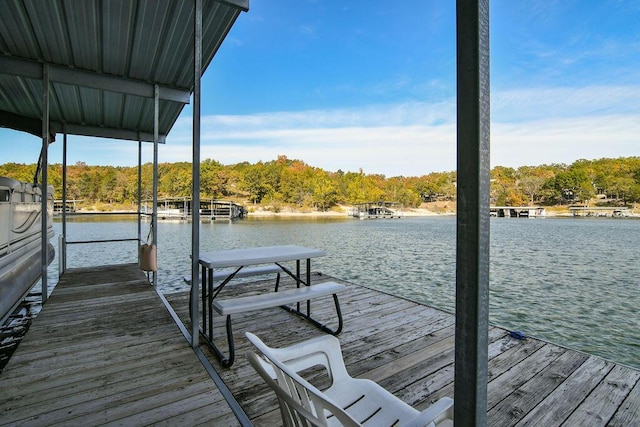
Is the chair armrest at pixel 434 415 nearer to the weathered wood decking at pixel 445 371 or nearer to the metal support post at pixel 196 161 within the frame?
the weathered wood decking at pixel 445 371

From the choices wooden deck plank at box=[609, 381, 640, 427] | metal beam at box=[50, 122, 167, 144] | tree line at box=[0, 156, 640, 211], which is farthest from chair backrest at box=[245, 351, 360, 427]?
tree line at box=[0, 156, 640, 211]

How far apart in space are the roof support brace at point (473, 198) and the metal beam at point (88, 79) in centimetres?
369

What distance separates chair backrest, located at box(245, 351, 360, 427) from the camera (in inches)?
29.4

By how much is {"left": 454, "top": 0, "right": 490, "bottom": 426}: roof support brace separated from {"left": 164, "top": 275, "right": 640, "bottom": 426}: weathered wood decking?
120 cm

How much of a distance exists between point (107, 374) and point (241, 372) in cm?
77

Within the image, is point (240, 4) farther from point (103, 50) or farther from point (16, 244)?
point (16, 244)

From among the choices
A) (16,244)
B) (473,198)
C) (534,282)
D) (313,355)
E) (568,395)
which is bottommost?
(534,282)

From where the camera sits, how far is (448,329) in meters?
2.69

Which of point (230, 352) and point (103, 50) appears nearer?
point (230, 352)

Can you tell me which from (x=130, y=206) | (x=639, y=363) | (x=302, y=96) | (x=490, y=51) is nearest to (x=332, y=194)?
(x=302, y=96)

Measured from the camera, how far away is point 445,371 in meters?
2.02

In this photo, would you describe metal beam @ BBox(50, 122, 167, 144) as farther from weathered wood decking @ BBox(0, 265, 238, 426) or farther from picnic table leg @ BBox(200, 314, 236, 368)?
picnic table leg @ BBox(200, 314, 236, 368)

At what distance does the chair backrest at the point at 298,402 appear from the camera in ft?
2.45

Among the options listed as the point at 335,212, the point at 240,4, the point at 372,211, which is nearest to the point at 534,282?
the point at 240,4
